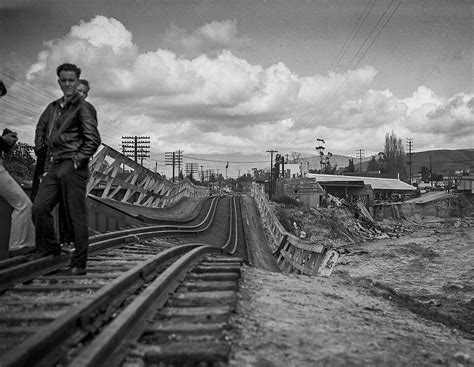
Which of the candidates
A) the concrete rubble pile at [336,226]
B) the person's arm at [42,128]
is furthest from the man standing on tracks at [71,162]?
the concrete rubble pile at [336,226]

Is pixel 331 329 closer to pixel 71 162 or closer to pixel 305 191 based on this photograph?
pixel 71 162

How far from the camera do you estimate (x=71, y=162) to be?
4.06 m

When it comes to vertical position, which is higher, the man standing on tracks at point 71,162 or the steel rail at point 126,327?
the man standing on tracks at point 71,162

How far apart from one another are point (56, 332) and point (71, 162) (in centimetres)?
213

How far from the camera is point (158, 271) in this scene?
4.41 m

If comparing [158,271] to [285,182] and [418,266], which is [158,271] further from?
[285,182]

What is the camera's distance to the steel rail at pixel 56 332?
1934 millimetres

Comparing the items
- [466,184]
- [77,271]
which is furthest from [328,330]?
[466,184]

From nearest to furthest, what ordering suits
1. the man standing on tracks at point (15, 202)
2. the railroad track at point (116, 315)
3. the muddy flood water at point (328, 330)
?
1. the railroad track at point (116, 315)
2. the muddy flood water at point (328, 330)
3. the man standing on tracks at point (15, 202)

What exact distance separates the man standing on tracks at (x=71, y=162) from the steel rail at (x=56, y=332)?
2.70 feet

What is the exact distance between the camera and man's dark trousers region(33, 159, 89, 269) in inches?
159

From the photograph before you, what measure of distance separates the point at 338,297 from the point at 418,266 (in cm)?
1855

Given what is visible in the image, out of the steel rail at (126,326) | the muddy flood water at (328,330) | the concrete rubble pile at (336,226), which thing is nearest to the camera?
the steel rail at (126,326)

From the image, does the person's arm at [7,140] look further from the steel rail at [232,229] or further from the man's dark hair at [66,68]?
the steel rail at [232,229]
